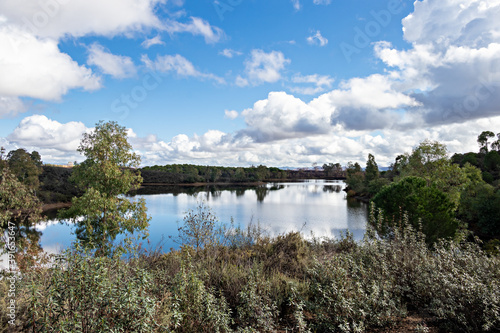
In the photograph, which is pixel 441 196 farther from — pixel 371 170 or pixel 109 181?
pixel 371 170

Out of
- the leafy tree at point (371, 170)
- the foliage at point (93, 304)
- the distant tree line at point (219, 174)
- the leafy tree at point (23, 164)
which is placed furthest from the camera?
the distant tree line at point (219, 174)

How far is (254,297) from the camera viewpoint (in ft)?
12.6

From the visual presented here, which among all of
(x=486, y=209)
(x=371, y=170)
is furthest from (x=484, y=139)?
(x=486, y=209)

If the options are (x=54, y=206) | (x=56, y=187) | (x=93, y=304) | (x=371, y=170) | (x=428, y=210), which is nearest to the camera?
(x=93, y=304)

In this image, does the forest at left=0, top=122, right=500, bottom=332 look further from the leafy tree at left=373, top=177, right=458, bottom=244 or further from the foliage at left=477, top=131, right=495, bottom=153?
the foliage at left=477, top=131, right=495, bottom=153

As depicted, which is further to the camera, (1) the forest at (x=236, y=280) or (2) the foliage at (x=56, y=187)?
(2) the foliage at (x=56, y=187)

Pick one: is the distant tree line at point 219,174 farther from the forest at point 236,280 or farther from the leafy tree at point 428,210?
the leafy tree at point 428,210

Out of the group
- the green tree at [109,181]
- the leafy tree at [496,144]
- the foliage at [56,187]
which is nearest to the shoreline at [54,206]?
the foliage at [56,187]

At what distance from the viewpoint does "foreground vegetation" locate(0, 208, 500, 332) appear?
263cm

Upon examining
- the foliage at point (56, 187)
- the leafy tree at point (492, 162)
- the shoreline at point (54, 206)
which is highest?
the leafy tree at point (492, 162)

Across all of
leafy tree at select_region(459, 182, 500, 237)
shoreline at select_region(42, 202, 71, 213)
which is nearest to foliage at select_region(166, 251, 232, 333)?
leafy tree at select_region(459, 182, 500, 237)

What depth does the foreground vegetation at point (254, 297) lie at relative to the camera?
263 centimetres

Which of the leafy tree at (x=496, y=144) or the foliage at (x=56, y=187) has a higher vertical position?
the leafy tree at (x=496, y=144)

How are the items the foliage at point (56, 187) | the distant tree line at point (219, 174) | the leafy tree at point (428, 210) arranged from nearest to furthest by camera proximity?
the leafy tree at point (428, 210) → the foliage at point (56, 187) → the distant tree line at point (219, 174)
